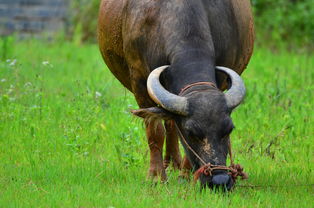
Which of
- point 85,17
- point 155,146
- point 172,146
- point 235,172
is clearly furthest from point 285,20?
point 235,172

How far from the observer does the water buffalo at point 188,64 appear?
5.54 m

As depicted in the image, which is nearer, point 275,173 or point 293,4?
point 275,173

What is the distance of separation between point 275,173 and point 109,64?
2.07 m

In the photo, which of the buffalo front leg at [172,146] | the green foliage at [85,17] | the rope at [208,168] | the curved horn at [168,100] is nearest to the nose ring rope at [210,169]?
the rope at [208,168]

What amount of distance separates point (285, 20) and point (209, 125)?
10.3 m

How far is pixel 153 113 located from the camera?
18.8ft

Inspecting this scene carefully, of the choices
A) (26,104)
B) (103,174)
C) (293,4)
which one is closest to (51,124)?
(26,104)

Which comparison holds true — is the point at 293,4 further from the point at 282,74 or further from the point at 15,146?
the point at 15,146

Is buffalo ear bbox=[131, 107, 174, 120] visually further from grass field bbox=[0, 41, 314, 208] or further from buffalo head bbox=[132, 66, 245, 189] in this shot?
grass field bbox=[0, 41, 314, 208]

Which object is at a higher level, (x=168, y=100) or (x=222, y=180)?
(x=168, y=100)

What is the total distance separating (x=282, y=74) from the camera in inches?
464

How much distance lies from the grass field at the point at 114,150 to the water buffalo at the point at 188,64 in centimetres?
38

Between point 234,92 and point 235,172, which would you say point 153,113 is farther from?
point 235,172

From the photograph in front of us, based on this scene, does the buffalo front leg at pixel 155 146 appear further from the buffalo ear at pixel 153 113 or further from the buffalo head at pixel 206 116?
the buffalo head at pixel 206 116
